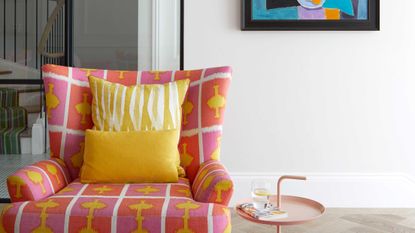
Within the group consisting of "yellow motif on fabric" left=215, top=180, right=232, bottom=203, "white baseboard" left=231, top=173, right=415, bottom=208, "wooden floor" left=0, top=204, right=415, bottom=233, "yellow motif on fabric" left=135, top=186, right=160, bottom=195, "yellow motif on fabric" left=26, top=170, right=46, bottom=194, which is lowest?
"wooden floor" left=0, top=204, right=415, bottom=233

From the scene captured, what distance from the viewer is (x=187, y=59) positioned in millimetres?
3336

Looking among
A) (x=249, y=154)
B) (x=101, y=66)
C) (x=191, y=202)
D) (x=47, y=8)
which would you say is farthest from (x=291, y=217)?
(x=47, y=8)

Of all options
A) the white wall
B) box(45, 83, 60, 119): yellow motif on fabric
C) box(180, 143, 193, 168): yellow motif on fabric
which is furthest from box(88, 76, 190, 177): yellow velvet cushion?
the white wall

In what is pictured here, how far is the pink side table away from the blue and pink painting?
146 centimetres

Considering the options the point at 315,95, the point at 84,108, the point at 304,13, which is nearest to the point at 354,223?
the point at 315,95

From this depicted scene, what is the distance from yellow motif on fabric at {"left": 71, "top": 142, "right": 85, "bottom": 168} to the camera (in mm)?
2426

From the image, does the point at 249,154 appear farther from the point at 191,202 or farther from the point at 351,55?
the point at 191,202

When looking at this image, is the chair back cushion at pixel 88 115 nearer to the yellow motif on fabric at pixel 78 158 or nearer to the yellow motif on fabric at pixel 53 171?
the yellow motif on fabric at pixel 78 158

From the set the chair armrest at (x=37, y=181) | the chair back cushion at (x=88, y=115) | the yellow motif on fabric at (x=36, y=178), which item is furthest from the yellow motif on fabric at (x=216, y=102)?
the yellow motif on fabric at (x=36, y=178)

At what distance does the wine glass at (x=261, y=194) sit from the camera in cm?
196

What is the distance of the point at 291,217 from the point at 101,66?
6.80 ft

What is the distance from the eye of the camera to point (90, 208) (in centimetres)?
187

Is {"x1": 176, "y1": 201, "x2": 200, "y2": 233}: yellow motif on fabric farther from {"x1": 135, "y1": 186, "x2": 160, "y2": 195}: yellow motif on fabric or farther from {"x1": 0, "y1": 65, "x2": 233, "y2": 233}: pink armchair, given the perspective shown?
{"x1": 135, "y1": 186, "x2": 160, "y2": 195}: yellow motif on fabric

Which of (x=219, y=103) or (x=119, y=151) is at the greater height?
(x=219, y=103)
